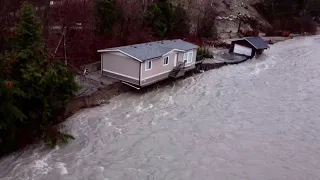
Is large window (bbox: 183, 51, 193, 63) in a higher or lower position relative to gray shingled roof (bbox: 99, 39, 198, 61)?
lower

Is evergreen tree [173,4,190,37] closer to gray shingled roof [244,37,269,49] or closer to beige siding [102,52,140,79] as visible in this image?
gray shingled roof [244,37,269,49]

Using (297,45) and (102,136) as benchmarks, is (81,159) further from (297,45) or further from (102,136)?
(297,45)

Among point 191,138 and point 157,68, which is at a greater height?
point 157,68

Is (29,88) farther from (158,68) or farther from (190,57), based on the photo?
(190,57)

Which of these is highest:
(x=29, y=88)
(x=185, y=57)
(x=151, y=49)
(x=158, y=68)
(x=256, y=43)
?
(x=151, y=49)

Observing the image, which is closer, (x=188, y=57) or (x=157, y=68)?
(x=157, y=68)

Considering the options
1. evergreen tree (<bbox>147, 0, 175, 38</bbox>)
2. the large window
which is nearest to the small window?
the large window

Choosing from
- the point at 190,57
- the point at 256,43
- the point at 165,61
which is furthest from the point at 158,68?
the point at 256,43

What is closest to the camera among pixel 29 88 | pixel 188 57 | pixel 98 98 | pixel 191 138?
pixel 29 88
